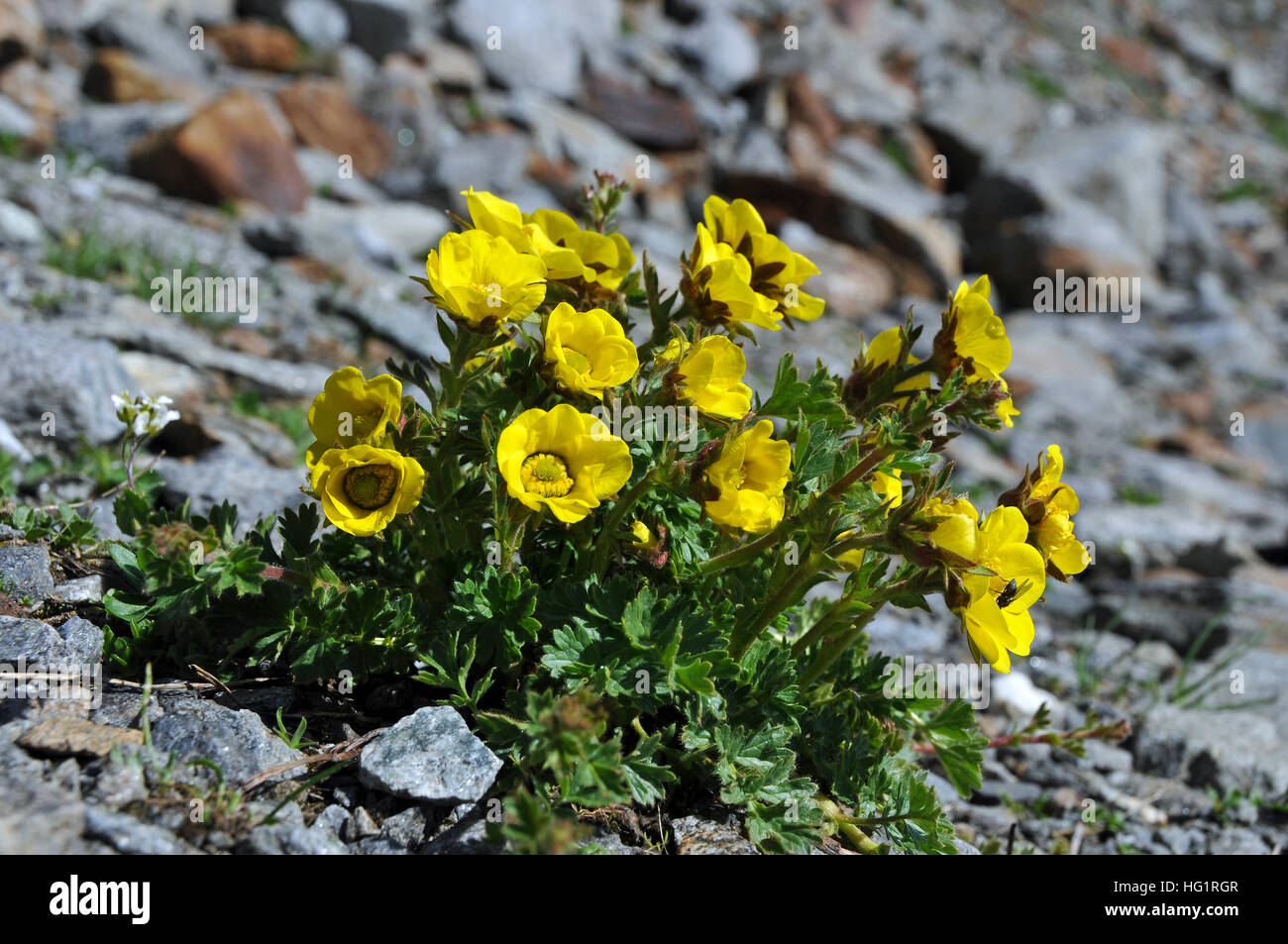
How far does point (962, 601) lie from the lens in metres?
2.35

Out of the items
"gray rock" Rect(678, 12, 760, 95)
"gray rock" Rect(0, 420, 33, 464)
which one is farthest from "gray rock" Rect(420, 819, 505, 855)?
"gray rock" Rect(678, 12, 760, 95)

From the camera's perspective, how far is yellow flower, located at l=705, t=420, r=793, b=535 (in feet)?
7.84

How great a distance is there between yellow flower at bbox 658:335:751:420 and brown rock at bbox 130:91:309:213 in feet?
21.8

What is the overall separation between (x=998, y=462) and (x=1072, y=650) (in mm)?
2968

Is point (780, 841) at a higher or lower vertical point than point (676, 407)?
lower

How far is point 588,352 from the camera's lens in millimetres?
2535

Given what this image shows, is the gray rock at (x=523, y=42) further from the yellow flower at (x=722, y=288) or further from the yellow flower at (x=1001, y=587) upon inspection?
the yellow flower at (x=1001, y=587)

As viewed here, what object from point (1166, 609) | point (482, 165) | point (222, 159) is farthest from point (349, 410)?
point (482, 165)

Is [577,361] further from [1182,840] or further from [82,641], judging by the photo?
[1182,840]

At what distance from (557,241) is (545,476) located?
0.87 m

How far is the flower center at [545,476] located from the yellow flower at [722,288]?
668 mm
